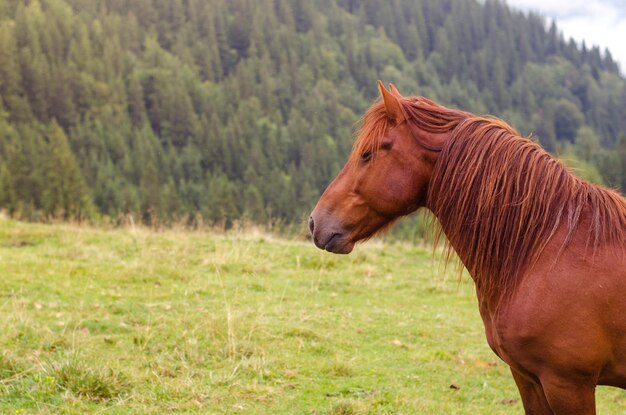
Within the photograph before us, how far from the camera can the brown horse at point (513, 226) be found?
3156mm

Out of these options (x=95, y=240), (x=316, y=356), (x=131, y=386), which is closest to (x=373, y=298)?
(x=316, y=356)

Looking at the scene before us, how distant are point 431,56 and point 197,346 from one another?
478 ft

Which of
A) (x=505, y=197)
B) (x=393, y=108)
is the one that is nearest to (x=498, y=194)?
(x=505, y=197)

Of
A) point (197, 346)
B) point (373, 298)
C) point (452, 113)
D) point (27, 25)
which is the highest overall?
point (452, 113)

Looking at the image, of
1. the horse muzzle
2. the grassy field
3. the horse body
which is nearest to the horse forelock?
the horse muzzle

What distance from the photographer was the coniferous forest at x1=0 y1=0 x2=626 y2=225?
224ft

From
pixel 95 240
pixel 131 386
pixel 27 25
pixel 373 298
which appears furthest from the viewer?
pixel 27 25

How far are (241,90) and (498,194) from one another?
109 m

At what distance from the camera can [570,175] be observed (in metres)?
3.50

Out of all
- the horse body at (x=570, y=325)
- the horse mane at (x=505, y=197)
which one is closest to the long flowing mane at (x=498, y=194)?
the horse mane at (x=505, y=197)

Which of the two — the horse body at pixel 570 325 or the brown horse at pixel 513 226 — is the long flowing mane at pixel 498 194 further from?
the horse body at pixel 570 325

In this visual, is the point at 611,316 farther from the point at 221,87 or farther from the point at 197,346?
the point at 221,87

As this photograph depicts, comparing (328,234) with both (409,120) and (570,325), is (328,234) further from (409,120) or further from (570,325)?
(570,325)

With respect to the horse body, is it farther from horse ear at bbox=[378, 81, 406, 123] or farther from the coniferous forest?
the coniferous forest
